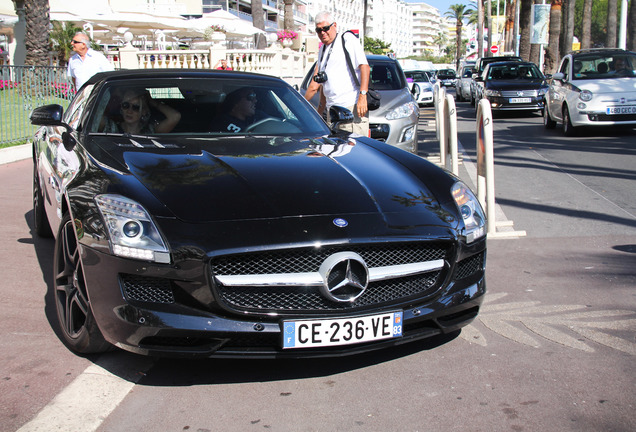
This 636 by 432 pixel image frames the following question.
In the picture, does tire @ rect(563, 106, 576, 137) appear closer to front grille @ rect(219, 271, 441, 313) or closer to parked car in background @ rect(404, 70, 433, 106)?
parked car in background @ rect(404, 70, 433, 106)

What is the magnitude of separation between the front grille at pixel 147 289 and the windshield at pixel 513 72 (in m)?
19.8

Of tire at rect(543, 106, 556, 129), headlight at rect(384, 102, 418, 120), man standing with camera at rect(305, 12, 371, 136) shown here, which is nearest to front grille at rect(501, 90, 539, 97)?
tire at rect(543, 106, 556, 129)

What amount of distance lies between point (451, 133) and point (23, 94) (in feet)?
26.2

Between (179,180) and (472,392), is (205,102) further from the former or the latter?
(472,392)

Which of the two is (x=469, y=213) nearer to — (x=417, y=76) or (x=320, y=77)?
(x=320, y=77)

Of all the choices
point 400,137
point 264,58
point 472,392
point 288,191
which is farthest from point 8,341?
point 264,58

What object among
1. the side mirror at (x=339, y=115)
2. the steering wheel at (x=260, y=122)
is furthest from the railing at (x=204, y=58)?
the steering wheel at (x=260, y=122)

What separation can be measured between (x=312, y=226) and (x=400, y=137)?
7.14 meters

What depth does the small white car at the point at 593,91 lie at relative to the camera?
13961 millimetres

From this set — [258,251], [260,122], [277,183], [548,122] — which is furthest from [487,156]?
[548,122]

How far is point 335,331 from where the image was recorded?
3.22 meters

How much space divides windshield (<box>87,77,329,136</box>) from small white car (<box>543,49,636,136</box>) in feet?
33.7

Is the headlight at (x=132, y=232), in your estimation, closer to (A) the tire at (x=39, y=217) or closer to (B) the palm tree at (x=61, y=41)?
(A) the tire at (x=39, y=217)

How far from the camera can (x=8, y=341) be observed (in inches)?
→ 158
